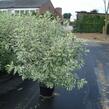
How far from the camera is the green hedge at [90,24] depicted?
43188 mm

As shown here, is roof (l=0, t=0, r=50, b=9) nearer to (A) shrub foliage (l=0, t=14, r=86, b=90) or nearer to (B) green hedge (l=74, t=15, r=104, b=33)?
(B) green hedge (l=74, t=15, r=104, b=33)

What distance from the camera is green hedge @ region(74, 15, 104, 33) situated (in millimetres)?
43188

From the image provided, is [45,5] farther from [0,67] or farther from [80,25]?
[0,67]

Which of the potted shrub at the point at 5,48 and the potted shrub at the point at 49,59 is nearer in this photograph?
the potted shrub at the point at 49,59

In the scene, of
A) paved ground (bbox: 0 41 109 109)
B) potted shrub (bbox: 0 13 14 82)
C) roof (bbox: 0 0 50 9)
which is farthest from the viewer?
roof (bbox: 0 0 50 9)

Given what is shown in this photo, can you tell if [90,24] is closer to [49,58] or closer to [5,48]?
[5,48]

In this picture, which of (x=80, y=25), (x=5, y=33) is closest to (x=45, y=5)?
(x=80, y=25)

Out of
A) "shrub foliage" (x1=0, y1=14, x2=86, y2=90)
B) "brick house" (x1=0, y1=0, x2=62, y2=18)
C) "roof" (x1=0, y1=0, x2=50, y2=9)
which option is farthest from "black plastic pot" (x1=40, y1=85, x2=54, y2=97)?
"roof" (x1=0, y1=0, x2=50, y2=9)

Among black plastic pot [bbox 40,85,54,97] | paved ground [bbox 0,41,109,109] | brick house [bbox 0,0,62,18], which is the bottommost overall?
paved ground [bbox 0,41,109,109]

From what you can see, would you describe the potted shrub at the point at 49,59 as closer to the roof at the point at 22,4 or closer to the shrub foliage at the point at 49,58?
the shrub foliage at the point at 49,58

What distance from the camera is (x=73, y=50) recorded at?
9.05 m

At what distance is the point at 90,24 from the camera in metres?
43.8

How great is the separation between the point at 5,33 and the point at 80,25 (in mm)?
33368

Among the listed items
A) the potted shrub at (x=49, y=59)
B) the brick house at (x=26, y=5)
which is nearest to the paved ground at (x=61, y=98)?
the potted shrub at (x=49, y=59)
